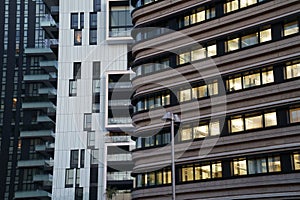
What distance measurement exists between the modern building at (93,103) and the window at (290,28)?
34374mm

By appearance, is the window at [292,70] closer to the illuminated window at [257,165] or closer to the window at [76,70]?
the illuminated window at [257,165]

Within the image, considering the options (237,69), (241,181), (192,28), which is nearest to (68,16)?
(192,28)

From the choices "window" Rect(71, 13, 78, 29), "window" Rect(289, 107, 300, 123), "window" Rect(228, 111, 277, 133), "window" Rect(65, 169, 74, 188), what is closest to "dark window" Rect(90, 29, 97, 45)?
"window" Rect(71, 13, 78, 29)

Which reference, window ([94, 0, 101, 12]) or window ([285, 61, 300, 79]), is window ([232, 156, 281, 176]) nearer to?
window ([285, 61, 300, 79])

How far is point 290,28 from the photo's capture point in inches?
1558

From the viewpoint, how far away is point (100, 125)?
71.3 meters

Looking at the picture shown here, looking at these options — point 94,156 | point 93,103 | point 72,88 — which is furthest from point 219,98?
point 72,88

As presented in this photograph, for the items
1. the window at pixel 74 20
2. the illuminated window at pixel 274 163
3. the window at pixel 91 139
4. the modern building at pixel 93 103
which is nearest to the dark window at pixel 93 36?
the modern building at pixel 93 103

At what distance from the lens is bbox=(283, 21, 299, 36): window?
128 ft

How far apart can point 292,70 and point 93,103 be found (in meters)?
39.0

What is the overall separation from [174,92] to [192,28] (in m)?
6.16

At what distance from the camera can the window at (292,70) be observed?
38625mm

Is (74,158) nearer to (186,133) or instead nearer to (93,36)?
(93,36)

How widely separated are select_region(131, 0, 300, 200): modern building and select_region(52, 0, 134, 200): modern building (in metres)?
21.6
